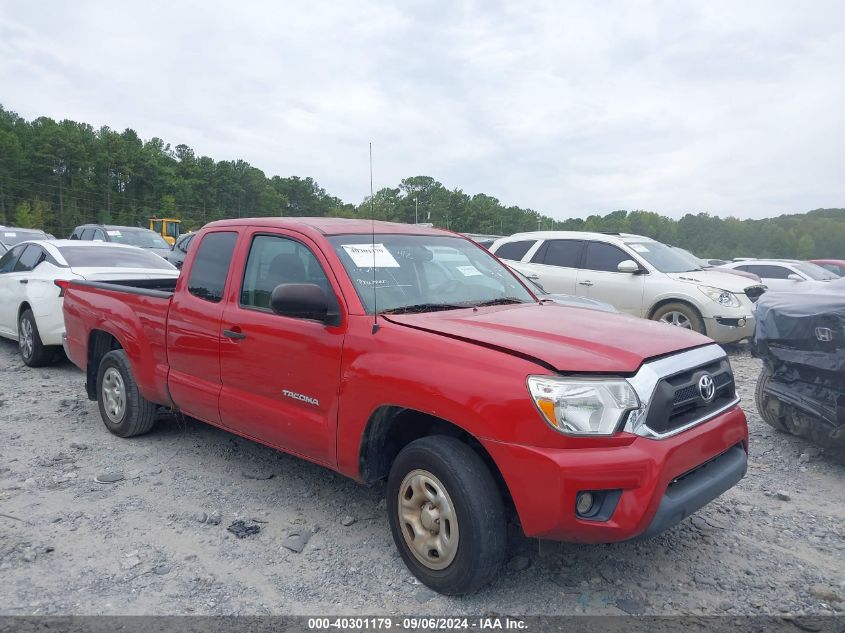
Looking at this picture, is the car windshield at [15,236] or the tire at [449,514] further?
the car windshield at [15,236]

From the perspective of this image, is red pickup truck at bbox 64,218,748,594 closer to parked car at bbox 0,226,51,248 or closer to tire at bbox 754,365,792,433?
tire at bbox 754,365,792,433

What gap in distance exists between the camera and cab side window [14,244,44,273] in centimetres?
806

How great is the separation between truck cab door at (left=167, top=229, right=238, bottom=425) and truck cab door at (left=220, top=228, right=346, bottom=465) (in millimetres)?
126

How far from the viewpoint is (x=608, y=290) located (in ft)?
32.7

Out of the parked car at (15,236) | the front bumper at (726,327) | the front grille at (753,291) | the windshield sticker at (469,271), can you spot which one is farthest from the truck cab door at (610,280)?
the parked car at (15,236)

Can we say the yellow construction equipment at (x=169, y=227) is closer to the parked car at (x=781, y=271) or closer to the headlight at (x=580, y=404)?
the parked car at (x=781, y=271)

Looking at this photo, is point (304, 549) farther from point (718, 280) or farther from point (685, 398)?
point (718, 280)

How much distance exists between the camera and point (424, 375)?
2.99 meters

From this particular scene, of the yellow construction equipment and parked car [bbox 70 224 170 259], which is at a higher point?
the yellow construction equipment

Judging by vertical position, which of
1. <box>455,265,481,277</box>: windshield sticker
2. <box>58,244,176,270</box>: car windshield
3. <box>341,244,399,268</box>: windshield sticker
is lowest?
<box>58,244,176,270</box>: car windshield

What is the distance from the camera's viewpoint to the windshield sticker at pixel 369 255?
3705 mm

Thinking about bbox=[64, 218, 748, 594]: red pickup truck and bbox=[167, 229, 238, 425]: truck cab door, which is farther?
bbox=[167, 229, 238, 425]: truck cab door

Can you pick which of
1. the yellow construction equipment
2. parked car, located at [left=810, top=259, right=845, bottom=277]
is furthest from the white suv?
the yellow construction equipment

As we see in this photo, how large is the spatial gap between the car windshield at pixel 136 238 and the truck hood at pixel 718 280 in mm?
13699
